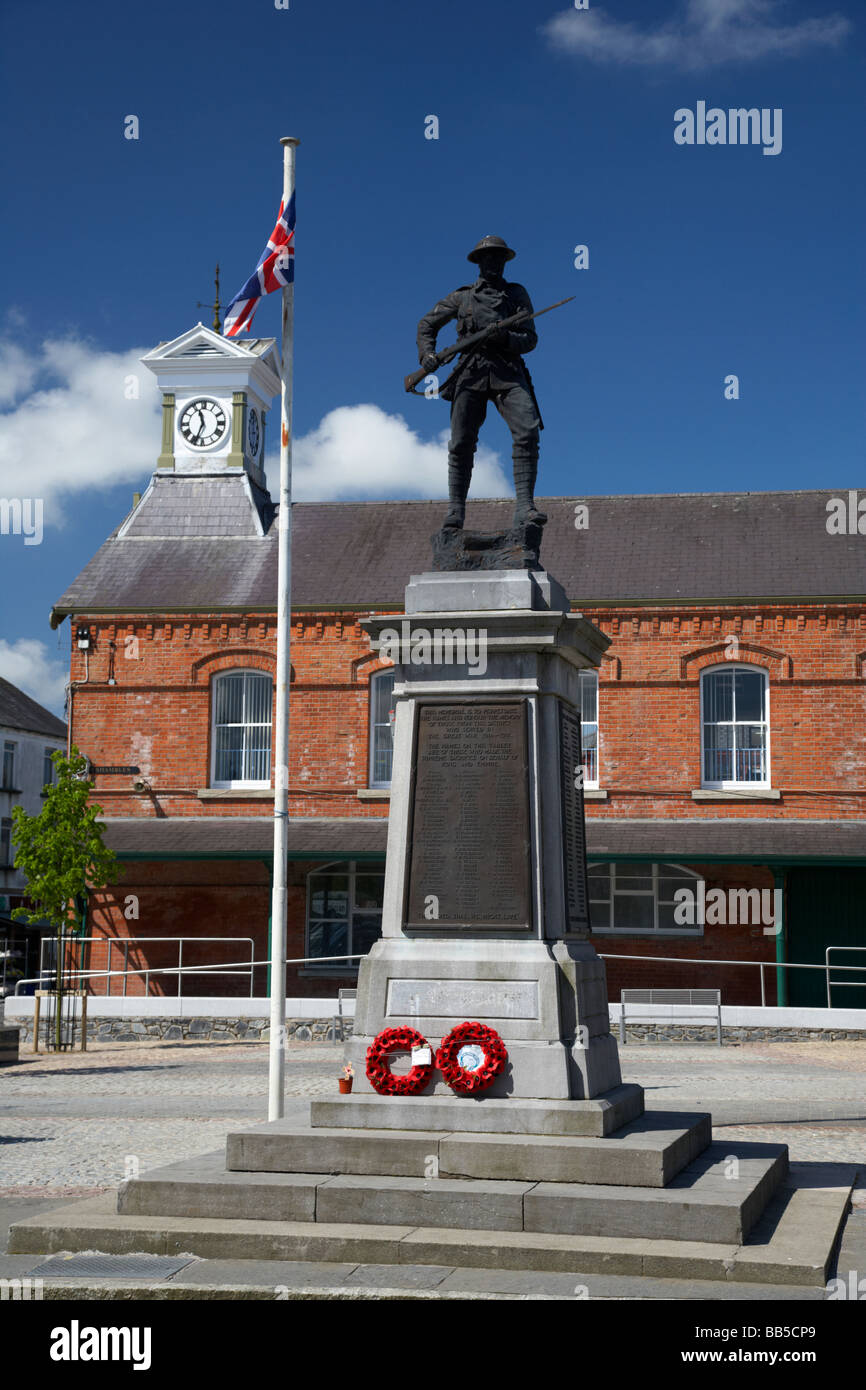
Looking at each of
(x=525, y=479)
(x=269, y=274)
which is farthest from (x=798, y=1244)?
(x=269, y=274)

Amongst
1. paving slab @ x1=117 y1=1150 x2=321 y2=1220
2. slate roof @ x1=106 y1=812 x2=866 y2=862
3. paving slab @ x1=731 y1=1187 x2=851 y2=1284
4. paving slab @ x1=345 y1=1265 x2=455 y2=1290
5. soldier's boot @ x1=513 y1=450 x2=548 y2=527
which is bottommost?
paving slab @ x1=345 y1=1265 x2=455 y2=1290

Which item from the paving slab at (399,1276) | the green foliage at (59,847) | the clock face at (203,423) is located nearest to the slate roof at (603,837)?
the green foliage at (59,847)

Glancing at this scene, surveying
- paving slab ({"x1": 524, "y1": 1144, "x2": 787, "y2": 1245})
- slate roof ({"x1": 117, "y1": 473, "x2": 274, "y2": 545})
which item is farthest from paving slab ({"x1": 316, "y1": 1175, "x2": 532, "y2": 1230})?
slate roof ({"x1": 117, "y1": 473, "x2": 274, "y2": 545})

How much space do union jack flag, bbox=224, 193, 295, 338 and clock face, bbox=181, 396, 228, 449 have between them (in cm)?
1828

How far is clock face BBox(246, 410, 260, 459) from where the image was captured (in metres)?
31.5

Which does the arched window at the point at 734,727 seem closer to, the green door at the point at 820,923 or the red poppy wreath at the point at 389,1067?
the green door at the point at 820,923

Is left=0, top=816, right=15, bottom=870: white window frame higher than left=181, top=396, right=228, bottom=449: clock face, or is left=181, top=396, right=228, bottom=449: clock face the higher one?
left=181, top=396, right=228, bottom=449: clock face

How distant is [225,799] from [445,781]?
19308mm

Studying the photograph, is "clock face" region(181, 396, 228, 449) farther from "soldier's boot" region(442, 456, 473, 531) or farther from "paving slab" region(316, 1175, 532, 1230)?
"paving slab" region(316, 1175, 532, 1230)

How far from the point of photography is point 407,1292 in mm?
6203

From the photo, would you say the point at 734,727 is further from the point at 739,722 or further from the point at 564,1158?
the point at 564,1158

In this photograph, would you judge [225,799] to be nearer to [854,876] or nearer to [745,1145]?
[854,876]

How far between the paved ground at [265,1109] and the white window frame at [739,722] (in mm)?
5726

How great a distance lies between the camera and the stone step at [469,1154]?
7.36 meters
